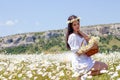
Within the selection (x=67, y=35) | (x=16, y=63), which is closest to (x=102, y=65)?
(x=67, y=35)

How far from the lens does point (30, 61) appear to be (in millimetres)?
14539

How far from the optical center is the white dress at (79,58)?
721 centimetres

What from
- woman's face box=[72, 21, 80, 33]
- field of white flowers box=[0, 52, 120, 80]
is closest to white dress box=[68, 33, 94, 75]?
woman's face box=[72, 21, 80, 33]

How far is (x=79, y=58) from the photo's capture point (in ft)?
23.9

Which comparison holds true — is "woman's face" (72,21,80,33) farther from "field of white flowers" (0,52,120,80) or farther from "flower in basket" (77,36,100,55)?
"field of white flowers" (0,52,120,80)

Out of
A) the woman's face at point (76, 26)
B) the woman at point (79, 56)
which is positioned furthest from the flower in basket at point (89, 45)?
the woman's face at point (76, 26)

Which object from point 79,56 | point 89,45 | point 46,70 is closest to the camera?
point 89,45

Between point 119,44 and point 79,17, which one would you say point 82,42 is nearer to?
point 79,17

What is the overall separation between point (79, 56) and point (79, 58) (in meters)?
0.04

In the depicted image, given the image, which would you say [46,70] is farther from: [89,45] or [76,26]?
[89,45]

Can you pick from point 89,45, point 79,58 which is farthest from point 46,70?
point 89,45

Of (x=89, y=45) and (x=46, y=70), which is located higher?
(x=89, y=45)

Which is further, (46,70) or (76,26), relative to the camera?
(46,70)

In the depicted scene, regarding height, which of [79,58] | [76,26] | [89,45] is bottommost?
[79,58]
